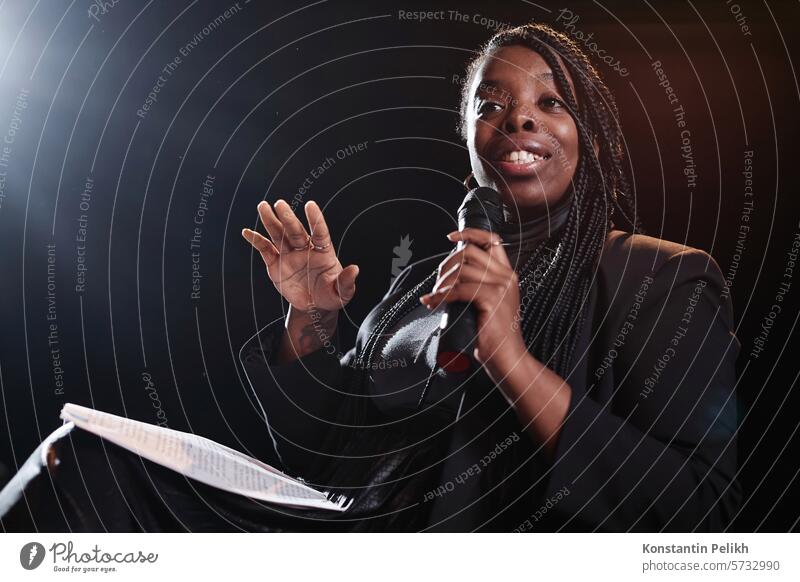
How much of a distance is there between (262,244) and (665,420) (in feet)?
2.02

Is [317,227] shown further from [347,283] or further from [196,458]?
[196,458]

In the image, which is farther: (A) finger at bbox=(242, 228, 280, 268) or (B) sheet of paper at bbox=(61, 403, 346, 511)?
(A) finger at bbox=(242, 228, 280, 268)

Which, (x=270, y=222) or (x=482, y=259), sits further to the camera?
(x=270, y=222)

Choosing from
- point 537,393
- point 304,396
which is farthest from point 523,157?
point 304,396

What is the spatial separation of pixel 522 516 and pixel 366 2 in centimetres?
80

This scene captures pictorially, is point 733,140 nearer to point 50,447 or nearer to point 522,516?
point 522,516

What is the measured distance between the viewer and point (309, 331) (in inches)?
44.0

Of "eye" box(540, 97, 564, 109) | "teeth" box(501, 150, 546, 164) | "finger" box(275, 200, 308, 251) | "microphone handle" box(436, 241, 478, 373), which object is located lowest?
"microphone handle" box(436, 241, 478, 373)

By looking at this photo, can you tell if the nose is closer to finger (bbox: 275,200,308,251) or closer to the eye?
the eye

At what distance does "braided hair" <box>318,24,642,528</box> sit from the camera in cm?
105

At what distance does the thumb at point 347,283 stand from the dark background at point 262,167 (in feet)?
0.10

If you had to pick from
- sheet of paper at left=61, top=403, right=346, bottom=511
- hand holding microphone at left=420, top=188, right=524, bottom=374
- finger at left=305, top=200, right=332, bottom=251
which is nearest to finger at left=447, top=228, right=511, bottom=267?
hand holding microphone at left=420, top=188, right=524, bottom=374

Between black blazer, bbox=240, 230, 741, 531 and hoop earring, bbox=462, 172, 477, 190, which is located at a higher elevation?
hoop earring, bbox=462, 172, 477, 190
